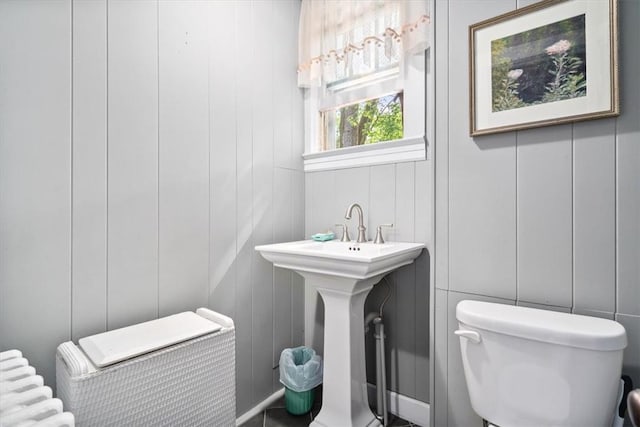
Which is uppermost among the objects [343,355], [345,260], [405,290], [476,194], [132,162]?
[132,162]

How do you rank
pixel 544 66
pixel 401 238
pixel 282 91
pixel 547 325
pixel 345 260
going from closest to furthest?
pixel 547 325
pixel 544 66
pixel 345 260
pixel 401 238
pixel 282 91

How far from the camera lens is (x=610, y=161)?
0.93 m

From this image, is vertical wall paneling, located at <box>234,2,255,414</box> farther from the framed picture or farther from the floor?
the framed picture

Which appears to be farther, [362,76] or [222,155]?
[362,76]

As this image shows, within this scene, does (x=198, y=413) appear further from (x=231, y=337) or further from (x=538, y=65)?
(x=538, y=65)

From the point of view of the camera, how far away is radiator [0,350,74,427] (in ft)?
2.13

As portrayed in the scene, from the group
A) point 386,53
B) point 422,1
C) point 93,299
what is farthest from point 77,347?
point 422,1

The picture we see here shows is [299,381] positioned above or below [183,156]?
below

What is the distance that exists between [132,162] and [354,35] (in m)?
1.30

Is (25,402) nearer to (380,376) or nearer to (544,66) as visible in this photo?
(380,376)

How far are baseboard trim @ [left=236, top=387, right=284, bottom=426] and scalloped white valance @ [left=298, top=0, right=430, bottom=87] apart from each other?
70.3 inches

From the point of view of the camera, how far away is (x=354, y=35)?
5.57 feet

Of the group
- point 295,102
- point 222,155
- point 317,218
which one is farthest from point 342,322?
point 295,102

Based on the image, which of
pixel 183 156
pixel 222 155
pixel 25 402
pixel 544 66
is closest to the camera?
pixel 25 402
